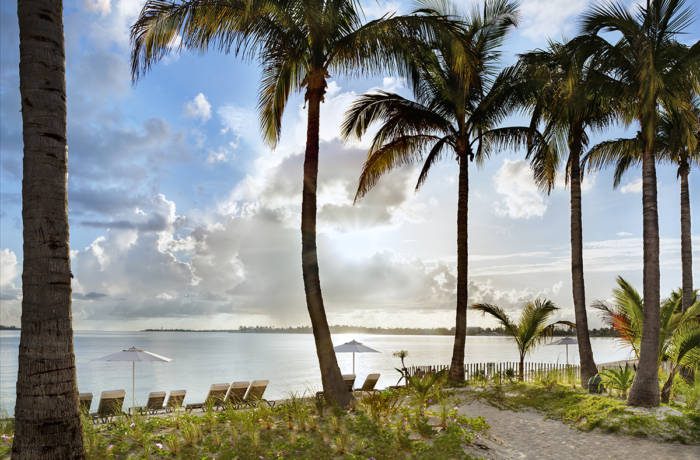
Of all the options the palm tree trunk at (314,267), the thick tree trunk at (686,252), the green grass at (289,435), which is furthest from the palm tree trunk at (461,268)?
the thick tree trunk at (686,252)

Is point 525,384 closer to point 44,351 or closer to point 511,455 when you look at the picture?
point 511,455

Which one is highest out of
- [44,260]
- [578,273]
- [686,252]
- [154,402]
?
[686,252]

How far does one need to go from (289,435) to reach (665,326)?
10787 mm

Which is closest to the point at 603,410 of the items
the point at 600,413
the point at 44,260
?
the point at 600,413

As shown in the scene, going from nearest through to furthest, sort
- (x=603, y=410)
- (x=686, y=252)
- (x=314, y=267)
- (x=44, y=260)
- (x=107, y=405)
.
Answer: (x=44, y=260)
(x=314, y=267)
(x=603, y=410)
(x=107, y=405)
(x=686, y=252)

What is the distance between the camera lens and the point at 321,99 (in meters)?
12.1

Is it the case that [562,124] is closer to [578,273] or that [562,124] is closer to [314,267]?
[578,273]

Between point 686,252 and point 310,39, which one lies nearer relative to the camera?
point 310,39

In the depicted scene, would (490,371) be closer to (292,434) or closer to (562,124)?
(562,124)

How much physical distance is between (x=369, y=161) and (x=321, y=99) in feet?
18.1

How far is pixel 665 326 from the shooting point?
1436 centimetres

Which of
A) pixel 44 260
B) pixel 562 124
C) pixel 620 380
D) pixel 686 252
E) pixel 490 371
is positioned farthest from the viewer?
pixel 490 371

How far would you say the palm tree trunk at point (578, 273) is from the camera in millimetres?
16641

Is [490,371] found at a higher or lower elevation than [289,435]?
lower
